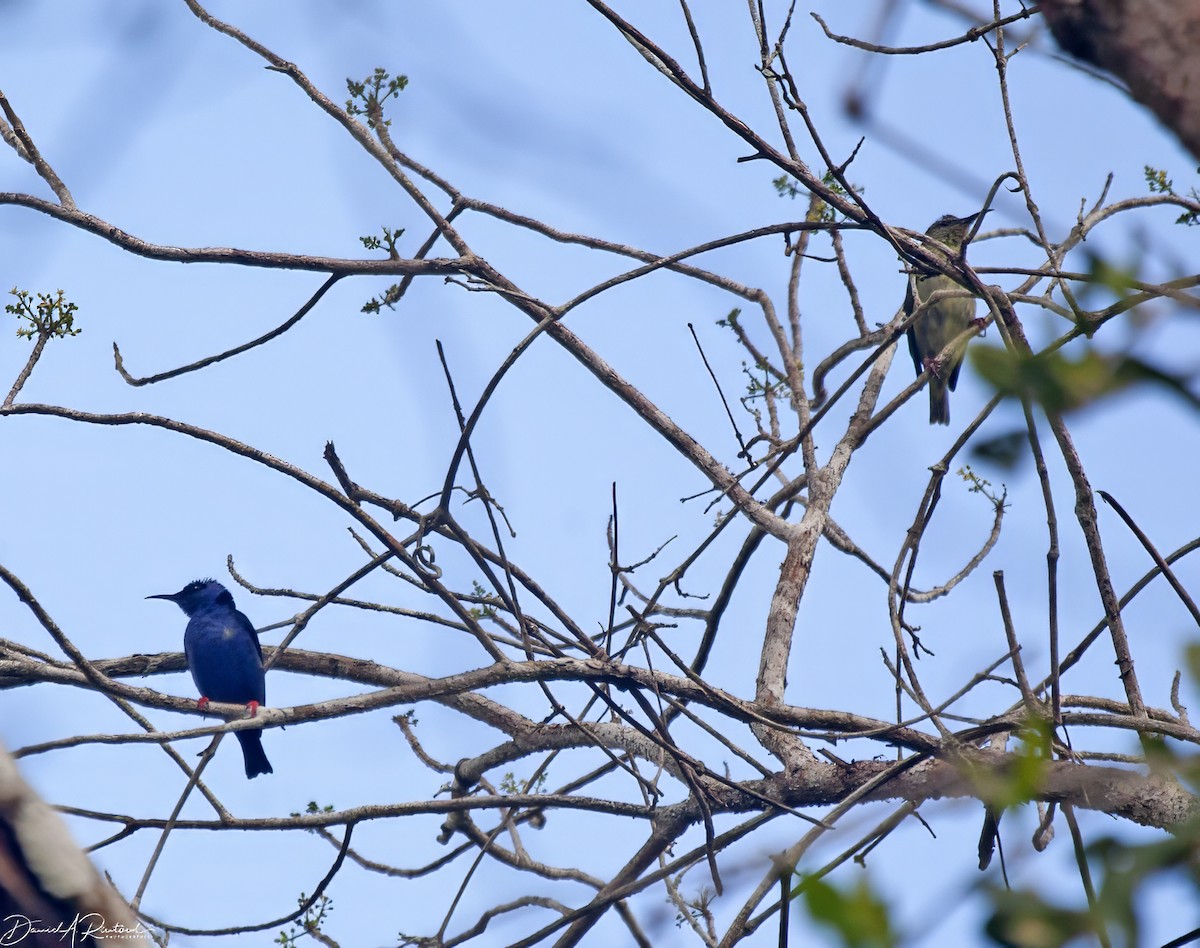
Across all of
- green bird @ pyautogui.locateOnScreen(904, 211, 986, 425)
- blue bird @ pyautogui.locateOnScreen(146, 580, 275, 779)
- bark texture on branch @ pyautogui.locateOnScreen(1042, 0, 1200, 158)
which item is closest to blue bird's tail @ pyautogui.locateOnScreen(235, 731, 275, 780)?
blue bird @ pyautogui.locateOnScreen(146, 580, 275, 779)

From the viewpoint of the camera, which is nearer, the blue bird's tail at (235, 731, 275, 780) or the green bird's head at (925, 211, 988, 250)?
the blue bird's tail at (235, 731, 275, 780)

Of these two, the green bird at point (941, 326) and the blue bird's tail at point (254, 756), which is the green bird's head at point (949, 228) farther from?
the blue bird's tail at point (254, 756)

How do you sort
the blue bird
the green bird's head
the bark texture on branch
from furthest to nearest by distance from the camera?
the green bird's head
the blue bird
the bark texture on branch

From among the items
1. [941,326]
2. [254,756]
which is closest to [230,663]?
[254,756]

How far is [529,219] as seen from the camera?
496cm

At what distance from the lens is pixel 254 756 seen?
→ 6980mm

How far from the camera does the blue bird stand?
6832 mm

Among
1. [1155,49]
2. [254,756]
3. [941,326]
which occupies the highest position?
[941,326]

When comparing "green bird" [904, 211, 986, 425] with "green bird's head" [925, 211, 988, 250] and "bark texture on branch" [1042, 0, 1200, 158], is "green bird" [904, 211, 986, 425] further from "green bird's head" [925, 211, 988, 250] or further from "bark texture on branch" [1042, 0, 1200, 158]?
"bark texture on branch" [1042, 0, 1200, 158]

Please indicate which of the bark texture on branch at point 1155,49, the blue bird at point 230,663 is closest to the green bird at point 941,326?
the blue bird at point 230,663

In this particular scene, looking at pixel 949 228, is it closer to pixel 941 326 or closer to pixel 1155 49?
pixel 941 326

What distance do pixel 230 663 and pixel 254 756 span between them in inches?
22.2

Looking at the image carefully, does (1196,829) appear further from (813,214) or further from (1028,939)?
(813,214)

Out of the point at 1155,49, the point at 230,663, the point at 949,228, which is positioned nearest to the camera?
the point at 1155,49
